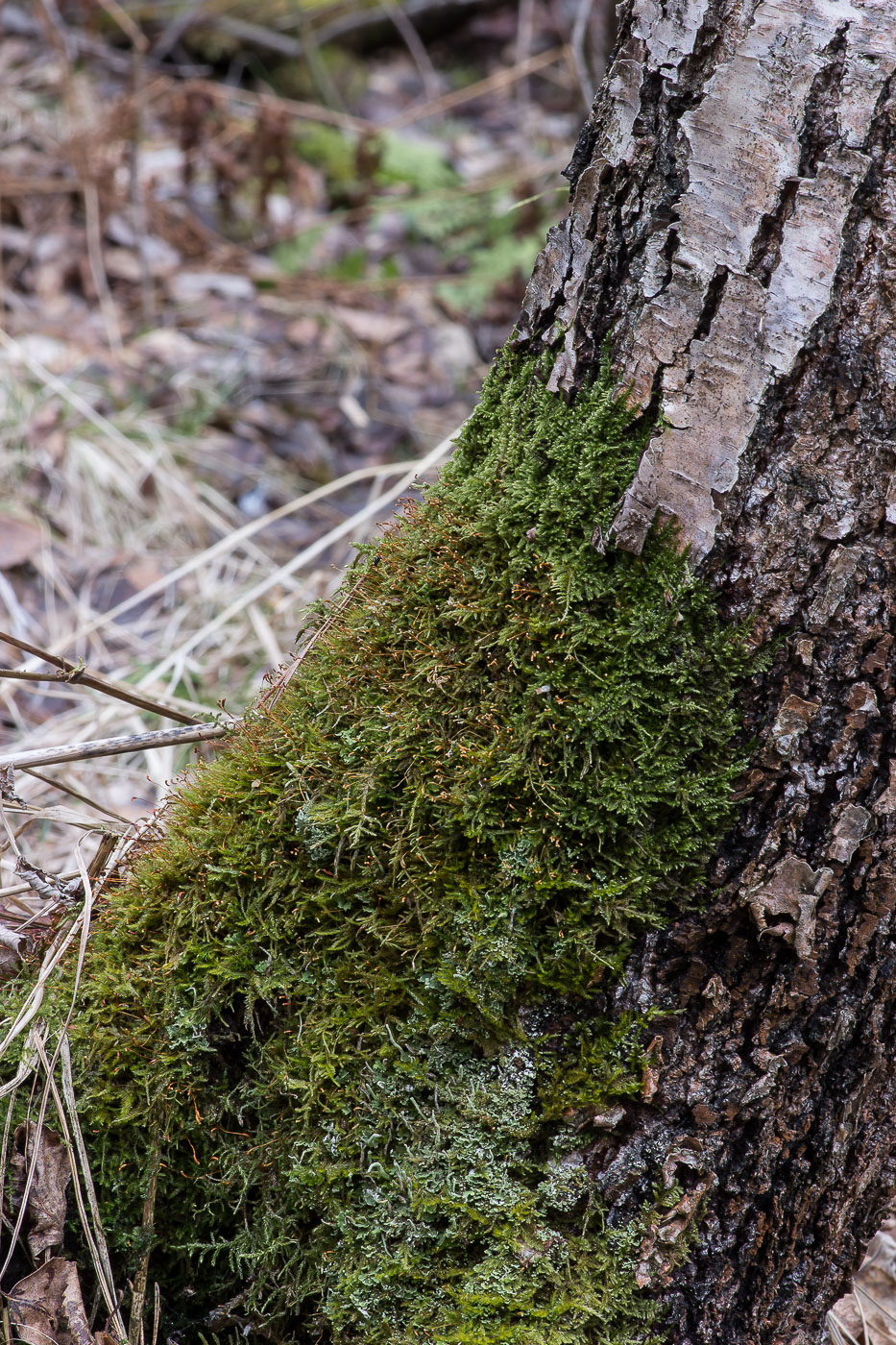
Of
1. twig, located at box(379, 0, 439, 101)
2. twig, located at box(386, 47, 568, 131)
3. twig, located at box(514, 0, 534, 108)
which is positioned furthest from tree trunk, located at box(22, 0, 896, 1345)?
twig, located at box(379, 0, 439, 101)

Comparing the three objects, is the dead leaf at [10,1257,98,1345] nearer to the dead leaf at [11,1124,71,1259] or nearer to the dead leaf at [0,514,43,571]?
the dead leaf at [11,1124,71,1259]

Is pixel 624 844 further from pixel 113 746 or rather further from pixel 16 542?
pixel 16 542

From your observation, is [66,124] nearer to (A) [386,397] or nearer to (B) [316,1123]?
(A) [386,397]

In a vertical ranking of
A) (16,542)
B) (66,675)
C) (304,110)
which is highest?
(304,110)

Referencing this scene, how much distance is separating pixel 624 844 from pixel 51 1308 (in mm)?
1187

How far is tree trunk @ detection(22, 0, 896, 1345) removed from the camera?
1.35 meters

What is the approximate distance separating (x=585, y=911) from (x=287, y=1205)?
679mm

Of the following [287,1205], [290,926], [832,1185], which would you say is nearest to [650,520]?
[290,926]

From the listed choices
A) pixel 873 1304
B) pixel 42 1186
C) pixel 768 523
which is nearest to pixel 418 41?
pixel 768 523

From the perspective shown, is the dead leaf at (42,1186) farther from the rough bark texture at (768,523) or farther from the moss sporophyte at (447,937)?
the rough bark texture at (768,523)

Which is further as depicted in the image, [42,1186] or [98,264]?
[98,264]

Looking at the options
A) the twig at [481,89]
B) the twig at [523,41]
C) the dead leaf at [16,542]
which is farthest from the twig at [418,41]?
the dead leaf at [16,542]

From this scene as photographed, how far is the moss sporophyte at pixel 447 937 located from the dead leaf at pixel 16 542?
8.75ft

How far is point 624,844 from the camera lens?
145 cm
